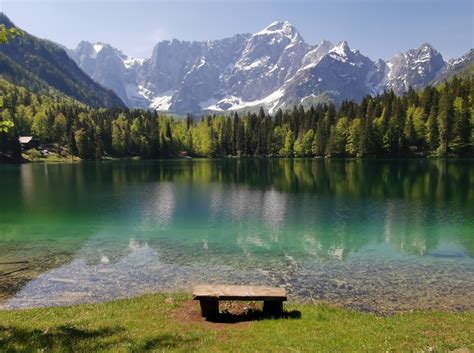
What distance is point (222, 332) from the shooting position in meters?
17.2

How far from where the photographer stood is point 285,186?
93688 mm

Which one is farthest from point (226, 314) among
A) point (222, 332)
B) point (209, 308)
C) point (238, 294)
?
point (222, 332)

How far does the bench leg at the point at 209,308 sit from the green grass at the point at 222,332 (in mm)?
647

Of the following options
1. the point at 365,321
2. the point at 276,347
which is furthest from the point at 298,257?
the point at 276,347

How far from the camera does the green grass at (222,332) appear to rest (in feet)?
48.7

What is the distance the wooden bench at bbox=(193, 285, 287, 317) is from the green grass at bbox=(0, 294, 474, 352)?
3.07 feet

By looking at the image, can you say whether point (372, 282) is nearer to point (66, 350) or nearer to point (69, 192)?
point (66, 350)

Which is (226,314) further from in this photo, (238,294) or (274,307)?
(274,307)

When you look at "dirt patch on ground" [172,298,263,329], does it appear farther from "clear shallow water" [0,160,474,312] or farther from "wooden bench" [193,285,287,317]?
"clear shallow water" [0,160,474,312]

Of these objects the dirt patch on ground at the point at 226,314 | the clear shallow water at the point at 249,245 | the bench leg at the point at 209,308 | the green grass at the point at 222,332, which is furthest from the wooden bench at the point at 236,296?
the clear shallow water at the point at 249,245

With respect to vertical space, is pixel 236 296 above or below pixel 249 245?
above

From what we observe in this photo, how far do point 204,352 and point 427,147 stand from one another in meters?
203

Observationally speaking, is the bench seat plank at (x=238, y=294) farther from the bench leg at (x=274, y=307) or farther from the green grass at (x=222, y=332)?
the green grass at (x=222, y=332)

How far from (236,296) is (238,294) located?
0.20m
